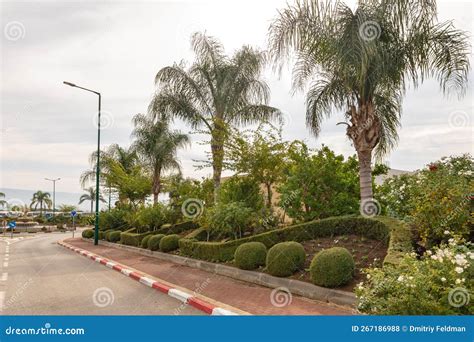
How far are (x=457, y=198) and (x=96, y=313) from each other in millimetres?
7405

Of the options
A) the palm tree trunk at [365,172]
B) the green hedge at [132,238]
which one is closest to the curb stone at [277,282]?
the palm tree trunk at [365,172]

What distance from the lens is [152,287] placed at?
392 inches

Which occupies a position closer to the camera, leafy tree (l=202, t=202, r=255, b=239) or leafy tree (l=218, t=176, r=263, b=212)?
leafy tree (l=202, t=202, r=255, b=239)

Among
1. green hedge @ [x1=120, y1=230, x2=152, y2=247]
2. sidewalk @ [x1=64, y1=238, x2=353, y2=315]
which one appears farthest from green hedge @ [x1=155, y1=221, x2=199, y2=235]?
sidewalk @ [x1=64, y1=238, x2=353, y2=315]

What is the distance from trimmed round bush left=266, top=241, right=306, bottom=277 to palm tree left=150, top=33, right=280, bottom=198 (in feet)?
35.9

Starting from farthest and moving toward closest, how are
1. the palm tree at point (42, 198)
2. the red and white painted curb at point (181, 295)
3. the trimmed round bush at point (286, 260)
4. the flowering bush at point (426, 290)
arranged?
the palm tree at point (42, 198), the trimmed round bush at point (286, 260), the red and white painted curb at point (181, 295), the flowering bush at point (426, 290)

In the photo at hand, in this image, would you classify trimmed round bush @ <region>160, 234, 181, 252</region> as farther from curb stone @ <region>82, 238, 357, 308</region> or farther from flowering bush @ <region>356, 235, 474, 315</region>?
flowering bush @ <region>356, 235, 474, 315</region>

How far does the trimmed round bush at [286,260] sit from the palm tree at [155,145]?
731 inches

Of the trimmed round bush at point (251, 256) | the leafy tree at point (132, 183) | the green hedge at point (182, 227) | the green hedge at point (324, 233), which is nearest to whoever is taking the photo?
the green hedge at point (324, 233)

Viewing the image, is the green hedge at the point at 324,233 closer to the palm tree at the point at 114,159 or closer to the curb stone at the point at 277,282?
the curb stone at the point at 277,282

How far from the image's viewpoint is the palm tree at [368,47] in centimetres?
1081

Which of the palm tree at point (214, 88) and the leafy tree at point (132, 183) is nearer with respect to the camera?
the palm tree at point (214, 88)

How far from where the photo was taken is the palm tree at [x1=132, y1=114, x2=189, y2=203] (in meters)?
27.9

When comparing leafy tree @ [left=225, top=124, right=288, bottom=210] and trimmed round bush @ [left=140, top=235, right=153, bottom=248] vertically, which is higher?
leafy tree @ [left=225, top=124, right=288, bottom=210]
